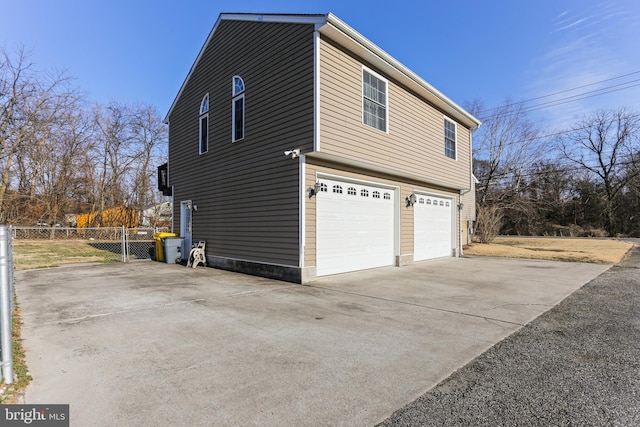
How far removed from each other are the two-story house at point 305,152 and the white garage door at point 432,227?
0.08m

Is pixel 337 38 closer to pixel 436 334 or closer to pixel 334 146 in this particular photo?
pixel 334 146

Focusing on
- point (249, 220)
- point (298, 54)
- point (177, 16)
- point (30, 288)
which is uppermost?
point (177, 16)

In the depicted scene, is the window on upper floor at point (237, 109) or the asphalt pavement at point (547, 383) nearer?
the asphalt pavement at point (547, 383)

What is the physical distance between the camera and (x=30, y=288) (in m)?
7.02

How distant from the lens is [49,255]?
528 inches

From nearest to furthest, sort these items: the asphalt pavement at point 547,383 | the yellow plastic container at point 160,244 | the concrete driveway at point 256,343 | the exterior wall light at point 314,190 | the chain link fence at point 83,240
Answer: the asphalt pavement at point 547,383 < the concrete driveway at point 256,343 < the exterior wall light at point 314,190 < the yellow plastic container at point 160,244 < the chain link fence at point 83,240

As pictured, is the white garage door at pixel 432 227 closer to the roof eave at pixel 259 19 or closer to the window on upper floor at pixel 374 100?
the window on upper floor at pixel 374 100

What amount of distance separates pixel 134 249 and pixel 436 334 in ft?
55.1

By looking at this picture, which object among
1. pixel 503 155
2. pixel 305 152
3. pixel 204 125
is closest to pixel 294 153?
pixel 305 152

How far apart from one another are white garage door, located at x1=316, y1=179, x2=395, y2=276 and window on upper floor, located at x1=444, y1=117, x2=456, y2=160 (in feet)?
13.5

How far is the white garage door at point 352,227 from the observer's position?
26.8ft

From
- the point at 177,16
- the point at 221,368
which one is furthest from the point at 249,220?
the point at 177,16

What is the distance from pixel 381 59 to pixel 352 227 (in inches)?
180

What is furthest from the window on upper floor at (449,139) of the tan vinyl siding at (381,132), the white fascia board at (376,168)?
the white fascia board at (376,168)
